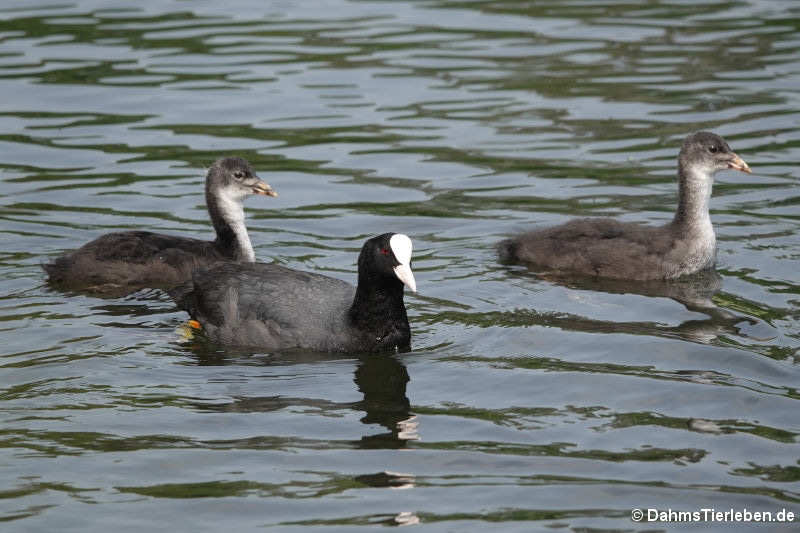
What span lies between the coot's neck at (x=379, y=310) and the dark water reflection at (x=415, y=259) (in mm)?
236

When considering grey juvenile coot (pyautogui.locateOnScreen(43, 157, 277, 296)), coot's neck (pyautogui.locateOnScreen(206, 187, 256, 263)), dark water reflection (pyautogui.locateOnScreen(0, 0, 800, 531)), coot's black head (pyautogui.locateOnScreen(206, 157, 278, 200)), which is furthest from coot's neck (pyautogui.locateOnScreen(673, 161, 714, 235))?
grey juvenile coot (pyautogui.locateOnScreen(43, 157, 277, 296))

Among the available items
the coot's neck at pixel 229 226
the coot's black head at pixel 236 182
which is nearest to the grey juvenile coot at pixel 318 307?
the coot's neck at pixel 229 226

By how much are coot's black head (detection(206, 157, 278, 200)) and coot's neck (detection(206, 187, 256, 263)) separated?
29 mm

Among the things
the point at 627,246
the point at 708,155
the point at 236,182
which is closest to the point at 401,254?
the point at 627,246

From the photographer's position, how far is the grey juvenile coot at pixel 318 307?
9.88 meters

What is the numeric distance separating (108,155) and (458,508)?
9.02 m

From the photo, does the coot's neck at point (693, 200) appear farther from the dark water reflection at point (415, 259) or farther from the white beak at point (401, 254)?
the white beak at point (401, 254)

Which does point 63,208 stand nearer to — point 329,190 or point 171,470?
point 329,190

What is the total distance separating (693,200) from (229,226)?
3999mm

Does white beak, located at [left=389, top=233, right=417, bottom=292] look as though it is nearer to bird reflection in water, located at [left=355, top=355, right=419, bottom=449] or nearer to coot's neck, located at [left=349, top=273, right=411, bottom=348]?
coot's neck, located at [left=349, top=273, right=411, bottom=348]

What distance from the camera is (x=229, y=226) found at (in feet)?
40.1

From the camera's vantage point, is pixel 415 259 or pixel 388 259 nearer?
pixel 388 259

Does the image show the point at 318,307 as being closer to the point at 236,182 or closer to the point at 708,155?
the point at 236,182

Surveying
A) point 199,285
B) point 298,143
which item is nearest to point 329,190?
point 298,143
